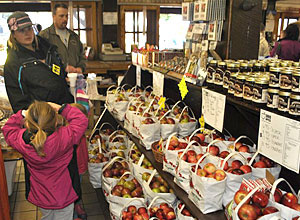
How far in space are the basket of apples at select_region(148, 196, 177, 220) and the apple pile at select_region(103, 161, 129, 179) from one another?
2.30ft

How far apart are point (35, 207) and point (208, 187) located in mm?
2391

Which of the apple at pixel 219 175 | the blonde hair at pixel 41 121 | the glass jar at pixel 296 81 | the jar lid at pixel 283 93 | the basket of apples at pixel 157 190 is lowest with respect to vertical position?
the basket of apples at pixel 157 190

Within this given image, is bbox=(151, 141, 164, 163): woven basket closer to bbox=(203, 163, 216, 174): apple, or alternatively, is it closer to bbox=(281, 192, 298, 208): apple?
bbox=(203, 163, 216, 174): apple

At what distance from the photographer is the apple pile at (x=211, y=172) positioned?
5.36 feet

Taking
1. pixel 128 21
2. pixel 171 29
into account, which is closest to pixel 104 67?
pixel 128 21

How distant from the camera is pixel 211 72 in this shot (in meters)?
2.12

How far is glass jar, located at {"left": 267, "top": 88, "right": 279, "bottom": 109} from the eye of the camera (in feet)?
5.09

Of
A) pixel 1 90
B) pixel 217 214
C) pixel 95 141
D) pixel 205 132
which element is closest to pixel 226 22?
pixel 205 132

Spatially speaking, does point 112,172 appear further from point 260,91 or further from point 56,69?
point 260,91

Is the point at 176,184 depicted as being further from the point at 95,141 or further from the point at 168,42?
the point at 168,42

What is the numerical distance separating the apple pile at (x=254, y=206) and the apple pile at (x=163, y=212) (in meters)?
0.79

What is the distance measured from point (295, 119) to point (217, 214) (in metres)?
0.63

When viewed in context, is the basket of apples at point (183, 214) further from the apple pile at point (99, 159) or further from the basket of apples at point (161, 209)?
the apple pile at point (99, 159)

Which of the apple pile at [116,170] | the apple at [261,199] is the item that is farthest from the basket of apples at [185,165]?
the apple pile at [116,170]
